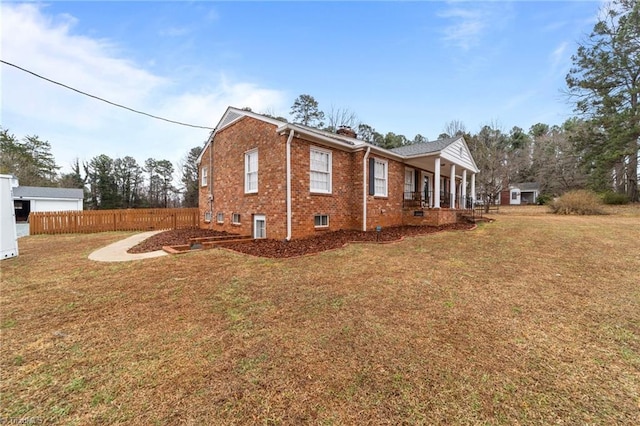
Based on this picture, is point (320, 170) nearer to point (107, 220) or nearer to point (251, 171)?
point (251, 171)

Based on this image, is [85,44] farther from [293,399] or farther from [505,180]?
A: [505,180]

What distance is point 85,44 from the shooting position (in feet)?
27.9

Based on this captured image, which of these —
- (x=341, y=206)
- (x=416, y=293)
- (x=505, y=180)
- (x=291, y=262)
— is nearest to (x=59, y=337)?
(x=291, y=262)

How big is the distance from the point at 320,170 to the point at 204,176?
7511 millimetres

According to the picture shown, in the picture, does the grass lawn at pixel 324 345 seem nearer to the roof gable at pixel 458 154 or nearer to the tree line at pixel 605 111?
the roof gable at pixel 458 154

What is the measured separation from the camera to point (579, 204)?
17.9 meters

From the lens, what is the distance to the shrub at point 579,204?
57.8 feet

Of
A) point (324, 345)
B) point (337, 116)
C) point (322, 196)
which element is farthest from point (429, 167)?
point (337, 116)

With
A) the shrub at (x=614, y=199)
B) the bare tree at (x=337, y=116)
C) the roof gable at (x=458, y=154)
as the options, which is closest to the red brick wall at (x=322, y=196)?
the roof gable at (x=458, y=154)

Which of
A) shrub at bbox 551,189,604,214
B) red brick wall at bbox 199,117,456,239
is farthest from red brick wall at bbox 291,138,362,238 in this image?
shrub at bbox 551,189,604,214

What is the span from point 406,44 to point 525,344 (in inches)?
526

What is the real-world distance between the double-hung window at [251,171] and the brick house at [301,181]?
4 cm

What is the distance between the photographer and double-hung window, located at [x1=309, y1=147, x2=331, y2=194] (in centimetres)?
905

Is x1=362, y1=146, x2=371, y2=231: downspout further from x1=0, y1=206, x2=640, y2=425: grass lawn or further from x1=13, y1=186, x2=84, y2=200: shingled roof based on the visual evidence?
x1=13, y1=186, x2=84, y2=200: shingled roof
